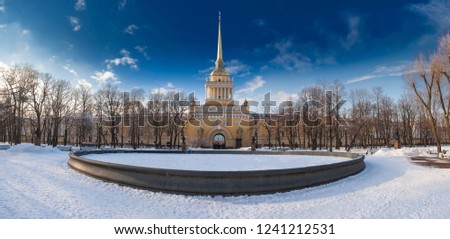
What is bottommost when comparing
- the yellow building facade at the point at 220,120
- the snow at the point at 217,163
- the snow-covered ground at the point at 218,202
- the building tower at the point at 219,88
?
the snow-covered ground at the point at 218,202

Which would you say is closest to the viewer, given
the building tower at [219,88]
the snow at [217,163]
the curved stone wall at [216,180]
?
the curved stone wall at [216,180]

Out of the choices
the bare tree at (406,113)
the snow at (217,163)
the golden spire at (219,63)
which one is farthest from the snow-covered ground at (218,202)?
the golden spire at (219,63)

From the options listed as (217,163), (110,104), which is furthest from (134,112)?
(217,163)

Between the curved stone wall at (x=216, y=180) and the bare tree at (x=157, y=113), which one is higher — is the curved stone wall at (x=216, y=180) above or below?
below

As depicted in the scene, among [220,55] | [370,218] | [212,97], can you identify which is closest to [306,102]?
[212,97]

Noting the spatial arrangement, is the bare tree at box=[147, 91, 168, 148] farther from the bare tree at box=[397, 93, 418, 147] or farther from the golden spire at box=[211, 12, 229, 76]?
the bare tree at box=[397, 93, 418, 147]

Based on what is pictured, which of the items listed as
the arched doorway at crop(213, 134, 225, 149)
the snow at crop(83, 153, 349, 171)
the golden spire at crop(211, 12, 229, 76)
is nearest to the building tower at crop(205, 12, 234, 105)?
the golden spire at crop(211, 12, 229, 76)

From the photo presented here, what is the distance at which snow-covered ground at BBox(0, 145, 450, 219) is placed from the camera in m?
7.26

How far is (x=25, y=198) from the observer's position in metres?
8.07

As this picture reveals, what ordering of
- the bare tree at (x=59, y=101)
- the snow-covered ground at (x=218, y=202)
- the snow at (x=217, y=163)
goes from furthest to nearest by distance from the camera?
1. the bare tree at (x=59, y=101)
2. the snow at (x=217, y=163)
3. the snow-covered ground at (x=218, y=202)

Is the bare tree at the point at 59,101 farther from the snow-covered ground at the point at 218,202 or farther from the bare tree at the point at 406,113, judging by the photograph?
the bare tree at the point at 406,113

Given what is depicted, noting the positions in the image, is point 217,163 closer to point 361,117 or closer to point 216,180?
point 216,180

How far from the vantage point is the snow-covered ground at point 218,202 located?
23.8ft
